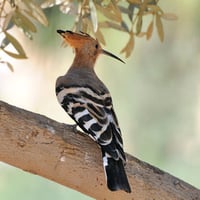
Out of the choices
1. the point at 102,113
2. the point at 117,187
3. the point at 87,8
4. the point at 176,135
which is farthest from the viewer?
the point at 176,135

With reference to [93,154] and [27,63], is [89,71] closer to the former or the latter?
[93,154]

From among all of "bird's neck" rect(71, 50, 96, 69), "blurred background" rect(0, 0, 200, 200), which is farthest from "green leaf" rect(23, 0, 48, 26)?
"blurred background" rect(0, 0, 200, 200)

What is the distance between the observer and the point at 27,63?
6.71m

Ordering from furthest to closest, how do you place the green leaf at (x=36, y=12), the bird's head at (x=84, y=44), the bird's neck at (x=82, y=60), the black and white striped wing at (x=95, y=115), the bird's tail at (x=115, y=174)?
1. the bird's neck at (x=82, y=60)
2. the bird's head at (x=84, y=44)
3. the green leaf at (x=36, y=12)
4. the black and white striped wing at (x=95, y=115)
5. the bird's tail at (x=115, y=174)

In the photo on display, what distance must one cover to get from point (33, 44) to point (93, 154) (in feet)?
12.8

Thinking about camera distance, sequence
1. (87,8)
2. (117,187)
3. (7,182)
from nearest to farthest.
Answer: (117,187) → (87,8) → (7,182)

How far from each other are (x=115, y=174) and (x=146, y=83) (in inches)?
171

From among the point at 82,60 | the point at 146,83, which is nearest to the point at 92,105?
the point at 82,60

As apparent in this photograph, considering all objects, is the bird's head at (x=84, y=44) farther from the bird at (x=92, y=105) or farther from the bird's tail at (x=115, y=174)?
the bird's tail at (x=115, y=174)

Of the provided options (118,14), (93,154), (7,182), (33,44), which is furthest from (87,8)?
(33,44)

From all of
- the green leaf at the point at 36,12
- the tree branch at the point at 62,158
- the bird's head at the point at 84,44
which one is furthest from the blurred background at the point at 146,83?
the tree branch at the point at 62,158

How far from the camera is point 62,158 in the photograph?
2617 mm

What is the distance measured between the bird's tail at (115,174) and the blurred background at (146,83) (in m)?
3.43

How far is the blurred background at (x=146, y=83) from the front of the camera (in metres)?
6.28
